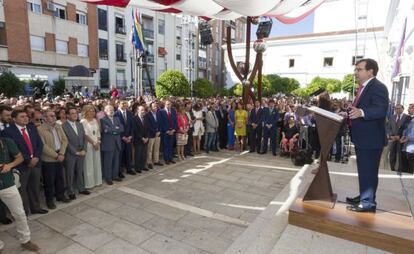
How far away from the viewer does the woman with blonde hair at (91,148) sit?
5133mm

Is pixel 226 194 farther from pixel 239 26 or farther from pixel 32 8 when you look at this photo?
pixel 239 26

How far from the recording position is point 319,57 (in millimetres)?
34906

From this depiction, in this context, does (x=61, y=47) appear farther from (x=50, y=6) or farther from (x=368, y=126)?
(x=368, y=126)

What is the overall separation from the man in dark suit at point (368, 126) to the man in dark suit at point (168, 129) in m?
4.78

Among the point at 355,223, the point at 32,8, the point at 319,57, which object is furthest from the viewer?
the point at 319,57

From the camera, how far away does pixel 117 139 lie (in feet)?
18.4

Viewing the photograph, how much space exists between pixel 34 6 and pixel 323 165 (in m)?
24.0

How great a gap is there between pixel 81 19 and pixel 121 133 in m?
22.0

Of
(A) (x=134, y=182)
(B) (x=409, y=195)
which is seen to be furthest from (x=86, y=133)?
(B) (x=409, y=195)

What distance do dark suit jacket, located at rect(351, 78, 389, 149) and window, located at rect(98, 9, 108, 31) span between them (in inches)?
1059

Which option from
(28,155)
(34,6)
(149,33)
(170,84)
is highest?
(149,33)

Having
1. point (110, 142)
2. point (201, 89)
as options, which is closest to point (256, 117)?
point (110, 142)

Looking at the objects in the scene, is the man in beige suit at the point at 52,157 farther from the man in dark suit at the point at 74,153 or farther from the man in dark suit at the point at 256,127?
the man in dark suit at the point at 256,127

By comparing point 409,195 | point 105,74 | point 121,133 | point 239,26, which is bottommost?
point 409,195
